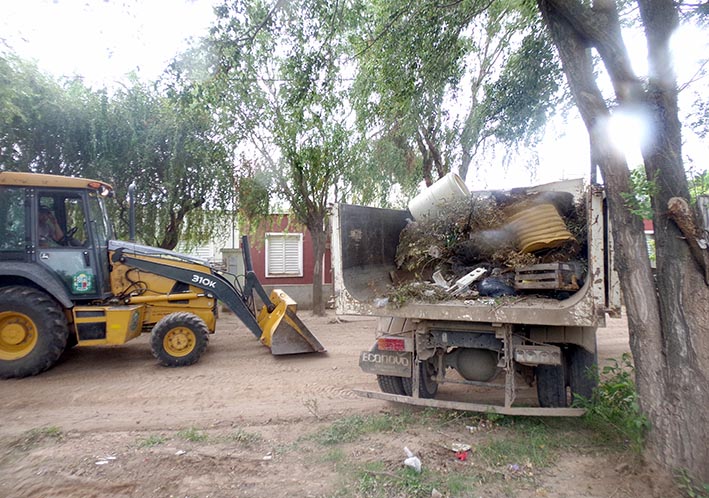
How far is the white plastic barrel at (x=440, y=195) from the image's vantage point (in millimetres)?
5164

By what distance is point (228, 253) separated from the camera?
1505 cm

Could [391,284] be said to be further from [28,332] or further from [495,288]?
[28,332]

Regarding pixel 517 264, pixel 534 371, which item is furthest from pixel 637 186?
pixel 534 371

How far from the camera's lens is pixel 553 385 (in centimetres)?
408

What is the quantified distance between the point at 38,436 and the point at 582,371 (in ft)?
17.0

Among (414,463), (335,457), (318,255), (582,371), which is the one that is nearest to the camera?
(414,463)

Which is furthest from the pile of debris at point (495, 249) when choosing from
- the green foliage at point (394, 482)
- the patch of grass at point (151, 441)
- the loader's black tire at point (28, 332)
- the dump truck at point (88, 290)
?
the loader's black tire at point (28, 332)

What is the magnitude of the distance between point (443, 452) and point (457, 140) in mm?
8337

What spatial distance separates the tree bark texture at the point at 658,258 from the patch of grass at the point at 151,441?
4003 millimetres

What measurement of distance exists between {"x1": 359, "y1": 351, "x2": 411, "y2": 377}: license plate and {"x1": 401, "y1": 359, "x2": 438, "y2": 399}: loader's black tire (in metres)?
0.22

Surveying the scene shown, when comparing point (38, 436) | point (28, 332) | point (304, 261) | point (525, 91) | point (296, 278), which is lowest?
point (38, 436)

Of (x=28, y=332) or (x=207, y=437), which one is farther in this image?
(x=28, y=332)

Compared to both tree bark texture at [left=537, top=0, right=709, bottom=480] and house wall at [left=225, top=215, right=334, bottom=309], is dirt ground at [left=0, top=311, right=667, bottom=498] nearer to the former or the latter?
tree bark texture at [left=537, top=0, right=709, bottom=480]

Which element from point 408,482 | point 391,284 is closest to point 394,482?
point 408,482
